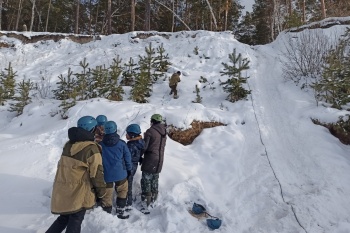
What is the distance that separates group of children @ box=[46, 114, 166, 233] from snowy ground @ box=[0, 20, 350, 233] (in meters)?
0.36

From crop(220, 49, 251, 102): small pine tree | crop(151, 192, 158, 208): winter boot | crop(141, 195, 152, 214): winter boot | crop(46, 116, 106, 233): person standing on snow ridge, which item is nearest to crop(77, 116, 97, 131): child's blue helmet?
crop(46, 116, 106, 233): person standing on snow ridge

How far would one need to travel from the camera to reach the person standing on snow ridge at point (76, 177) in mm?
3584

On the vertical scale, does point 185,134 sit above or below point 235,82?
below

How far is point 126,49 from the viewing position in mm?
18266

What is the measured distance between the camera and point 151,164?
5148 mm

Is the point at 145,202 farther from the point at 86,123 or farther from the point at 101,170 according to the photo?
the point at 86,123

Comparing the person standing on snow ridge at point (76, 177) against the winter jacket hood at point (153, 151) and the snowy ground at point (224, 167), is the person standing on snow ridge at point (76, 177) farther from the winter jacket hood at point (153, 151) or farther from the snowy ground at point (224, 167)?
the winter jacket hood at point (153, 151)

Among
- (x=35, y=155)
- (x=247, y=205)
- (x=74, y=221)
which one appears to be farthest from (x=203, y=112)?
(x=74, y=221)

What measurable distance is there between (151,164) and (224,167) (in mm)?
2069

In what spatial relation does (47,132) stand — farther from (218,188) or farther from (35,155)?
(218,188)

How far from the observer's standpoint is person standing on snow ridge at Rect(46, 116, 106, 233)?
3.58 meters

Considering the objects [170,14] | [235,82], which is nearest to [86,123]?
[235,82]

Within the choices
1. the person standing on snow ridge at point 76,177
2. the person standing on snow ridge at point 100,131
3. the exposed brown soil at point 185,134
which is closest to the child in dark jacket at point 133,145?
the person standing on snow ridge at point 100,131

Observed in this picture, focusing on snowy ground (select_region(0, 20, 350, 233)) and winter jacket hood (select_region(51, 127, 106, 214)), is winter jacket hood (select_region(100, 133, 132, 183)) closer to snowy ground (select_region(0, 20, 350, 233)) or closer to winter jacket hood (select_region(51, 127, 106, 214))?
snowy ground (select_region(0, 20, 350, 233))
